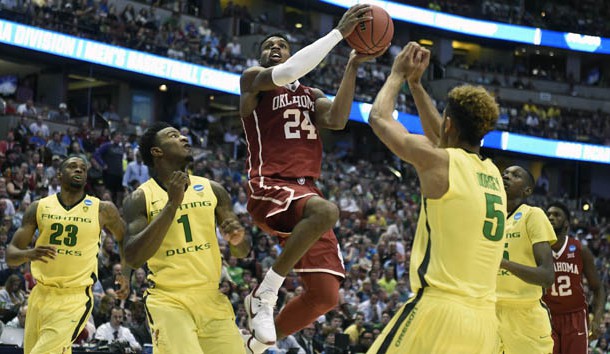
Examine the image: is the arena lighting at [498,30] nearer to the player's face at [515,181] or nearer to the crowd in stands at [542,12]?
the crowd in stands at [542,12]

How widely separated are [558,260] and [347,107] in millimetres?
4362

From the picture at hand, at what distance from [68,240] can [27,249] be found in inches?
17.4

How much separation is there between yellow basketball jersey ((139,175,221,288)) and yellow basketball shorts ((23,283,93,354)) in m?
1.98

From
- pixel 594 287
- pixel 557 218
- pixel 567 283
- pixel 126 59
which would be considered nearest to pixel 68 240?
pixel 557 218

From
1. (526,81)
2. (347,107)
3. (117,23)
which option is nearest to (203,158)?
(117,23)

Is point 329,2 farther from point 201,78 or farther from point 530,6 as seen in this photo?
point 530,6

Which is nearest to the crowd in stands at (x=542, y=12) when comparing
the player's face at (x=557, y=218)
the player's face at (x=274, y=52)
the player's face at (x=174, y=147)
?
the player's face at (x=557, y=218)

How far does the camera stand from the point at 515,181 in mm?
8930

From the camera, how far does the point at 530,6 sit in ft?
159

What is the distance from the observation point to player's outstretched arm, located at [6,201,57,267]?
28.8 ft

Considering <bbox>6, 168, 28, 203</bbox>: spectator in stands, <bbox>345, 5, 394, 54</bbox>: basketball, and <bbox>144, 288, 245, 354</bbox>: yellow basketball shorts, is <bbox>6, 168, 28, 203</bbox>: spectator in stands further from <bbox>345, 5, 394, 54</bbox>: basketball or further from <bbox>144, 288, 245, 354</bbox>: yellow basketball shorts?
<bbox>345, 5, 394, 54</bbox>: basketball

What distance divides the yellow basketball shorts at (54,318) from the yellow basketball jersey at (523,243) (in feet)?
13.2

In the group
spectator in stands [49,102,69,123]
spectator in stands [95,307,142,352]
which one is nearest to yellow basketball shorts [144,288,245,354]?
spectator in stands [95,307,142,352]

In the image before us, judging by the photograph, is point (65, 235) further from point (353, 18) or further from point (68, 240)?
point (353, 18)
